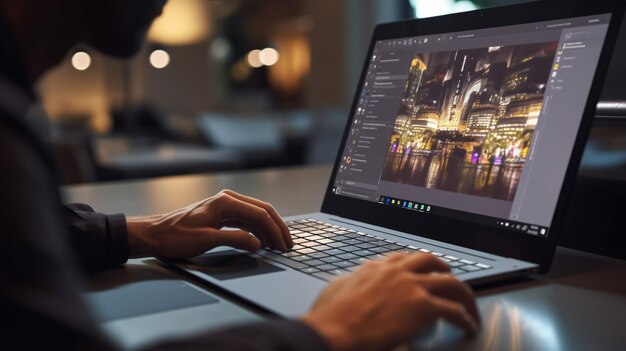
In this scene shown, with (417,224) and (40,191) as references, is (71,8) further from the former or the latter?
(417,224)

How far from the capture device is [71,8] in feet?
2.15

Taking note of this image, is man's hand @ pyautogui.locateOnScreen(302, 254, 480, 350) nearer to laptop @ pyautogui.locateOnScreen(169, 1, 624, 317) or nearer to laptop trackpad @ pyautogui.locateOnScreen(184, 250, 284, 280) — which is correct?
laptop @ pyautogui.locateOnScreen(169, 1, 624, 317)

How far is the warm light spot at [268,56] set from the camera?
970 cm

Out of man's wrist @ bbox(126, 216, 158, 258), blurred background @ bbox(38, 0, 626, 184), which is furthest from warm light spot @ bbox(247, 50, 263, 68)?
man's wrist @ bbox(126, 216, 158, 258)

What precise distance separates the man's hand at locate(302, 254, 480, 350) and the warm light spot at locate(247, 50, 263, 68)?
30.6 ft

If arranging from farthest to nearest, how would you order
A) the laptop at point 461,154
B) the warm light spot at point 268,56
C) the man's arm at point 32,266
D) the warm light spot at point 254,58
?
the warm light spot at point 254,58, the warm light spot at point 268,56, the laptop at point 461,154, the man's arm at point 32,266

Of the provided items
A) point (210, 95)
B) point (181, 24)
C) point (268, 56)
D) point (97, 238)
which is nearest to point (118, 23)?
point (97, 238)

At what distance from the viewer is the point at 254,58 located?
9.83 m

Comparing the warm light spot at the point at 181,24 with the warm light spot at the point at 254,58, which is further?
the warm light spot at the point at 254,58

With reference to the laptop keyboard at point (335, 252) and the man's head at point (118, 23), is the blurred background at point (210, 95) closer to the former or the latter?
the laptop keyboard at point (335, 252)

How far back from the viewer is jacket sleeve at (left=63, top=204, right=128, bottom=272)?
0.91m

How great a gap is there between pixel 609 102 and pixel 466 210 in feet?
1.01

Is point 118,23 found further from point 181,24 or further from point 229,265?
point 181,24

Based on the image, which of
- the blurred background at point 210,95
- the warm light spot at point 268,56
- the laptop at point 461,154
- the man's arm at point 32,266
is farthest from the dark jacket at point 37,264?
the warm light spot at point 268,56
